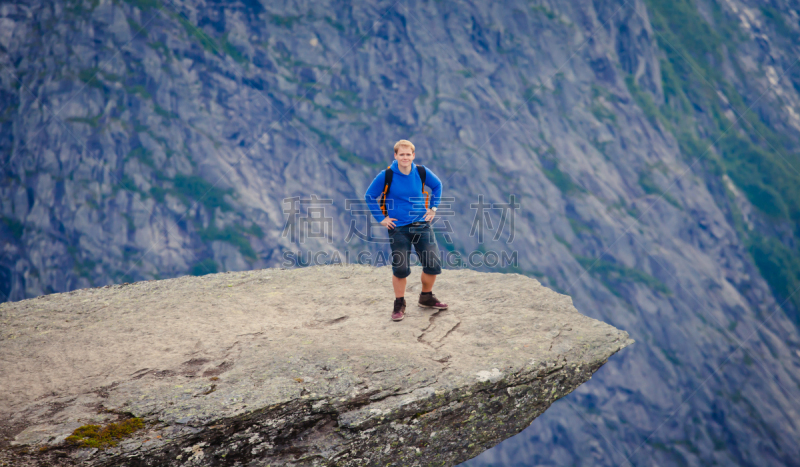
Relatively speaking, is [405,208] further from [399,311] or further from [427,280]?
[399,311]

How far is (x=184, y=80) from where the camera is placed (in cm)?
9231

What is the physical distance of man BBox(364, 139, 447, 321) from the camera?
28.6 feet

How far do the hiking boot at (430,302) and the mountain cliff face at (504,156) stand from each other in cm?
7456

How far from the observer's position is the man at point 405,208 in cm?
870

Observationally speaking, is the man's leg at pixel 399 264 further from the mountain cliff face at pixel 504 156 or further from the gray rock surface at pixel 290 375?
the mountain cliff face at pixel 504 156

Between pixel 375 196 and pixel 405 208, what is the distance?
608 millimetres

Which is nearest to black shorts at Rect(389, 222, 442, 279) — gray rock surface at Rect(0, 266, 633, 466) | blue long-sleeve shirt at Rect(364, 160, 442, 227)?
blue long-sleeve shirt at Rect(364, 160, 442, 227)

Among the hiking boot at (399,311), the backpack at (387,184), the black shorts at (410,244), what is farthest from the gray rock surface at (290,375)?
the backpack at (387,184)

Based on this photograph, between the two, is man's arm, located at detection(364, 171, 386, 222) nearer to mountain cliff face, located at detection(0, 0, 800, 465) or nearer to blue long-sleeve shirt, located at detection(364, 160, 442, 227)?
blue long-sleeve shirt, located at detection(364, 160, 442, 227)

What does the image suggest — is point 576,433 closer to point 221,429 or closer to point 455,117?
point 455,117

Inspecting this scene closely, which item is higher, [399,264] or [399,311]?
[399,264]

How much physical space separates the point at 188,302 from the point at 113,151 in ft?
292

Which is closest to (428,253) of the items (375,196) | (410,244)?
(410,244)

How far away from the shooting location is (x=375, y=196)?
29.2ft
